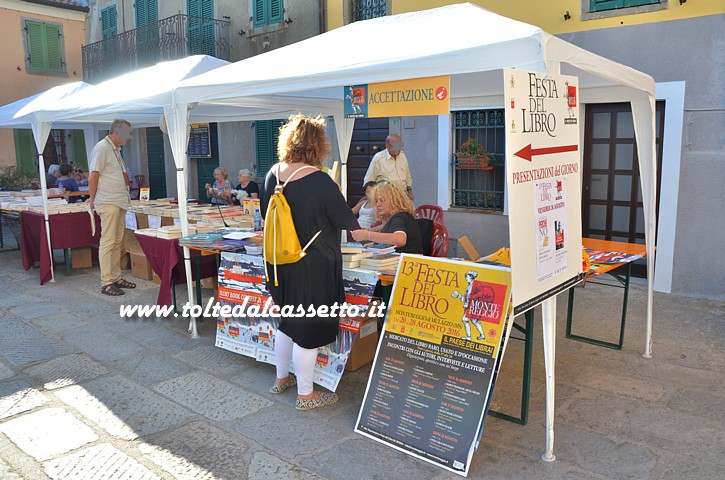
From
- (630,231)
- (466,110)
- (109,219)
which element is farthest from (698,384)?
(109,219)

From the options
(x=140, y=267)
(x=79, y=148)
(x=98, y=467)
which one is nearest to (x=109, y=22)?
(x=79, y=148)

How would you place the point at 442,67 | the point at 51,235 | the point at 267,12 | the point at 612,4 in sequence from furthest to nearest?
the point at 267,12
the point at 51,235
the point at 612,4
the point at 442,67

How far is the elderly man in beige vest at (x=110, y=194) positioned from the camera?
6277 mm

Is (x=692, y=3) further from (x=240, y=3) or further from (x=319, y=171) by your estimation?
(x=240, y=3)

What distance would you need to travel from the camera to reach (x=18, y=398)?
3.88 metres

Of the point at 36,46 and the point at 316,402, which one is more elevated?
the point at 36,46

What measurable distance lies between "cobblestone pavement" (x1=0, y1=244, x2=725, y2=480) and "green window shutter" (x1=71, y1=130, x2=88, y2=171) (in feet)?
38.7

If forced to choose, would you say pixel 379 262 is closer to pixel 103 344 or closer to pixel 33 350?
pixel 103 344

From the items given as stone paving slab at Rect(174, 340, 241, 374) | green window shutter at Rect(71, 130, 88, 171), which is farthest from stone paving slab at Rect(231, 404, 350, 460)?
green window shutter at Rect(71, 130, 88, 171)

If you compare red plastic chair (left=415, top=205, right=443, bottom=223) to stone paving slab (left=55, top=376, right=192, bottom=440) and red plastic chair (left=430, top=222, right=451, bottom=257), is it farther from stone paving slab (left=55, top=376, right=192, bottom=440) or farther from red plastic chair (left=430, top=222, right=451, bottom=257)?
stone paving slab (left=55, top=376, right=192, bottom=440)

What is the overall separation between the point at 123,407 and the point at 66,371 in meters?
0.89

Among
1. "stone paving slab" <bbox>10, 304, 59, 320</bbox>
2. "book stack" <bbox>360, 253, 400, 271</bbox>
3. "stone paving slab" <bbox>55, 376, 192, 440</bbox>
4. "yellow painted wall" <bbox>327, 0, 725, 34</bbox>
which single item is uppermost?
"yellow painted wall" <bbox>327, 0, 725, 34</bbox>

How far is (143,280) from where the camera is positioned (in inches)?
279

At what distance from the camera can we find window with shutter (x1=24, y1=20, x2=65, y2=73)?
1530cm
